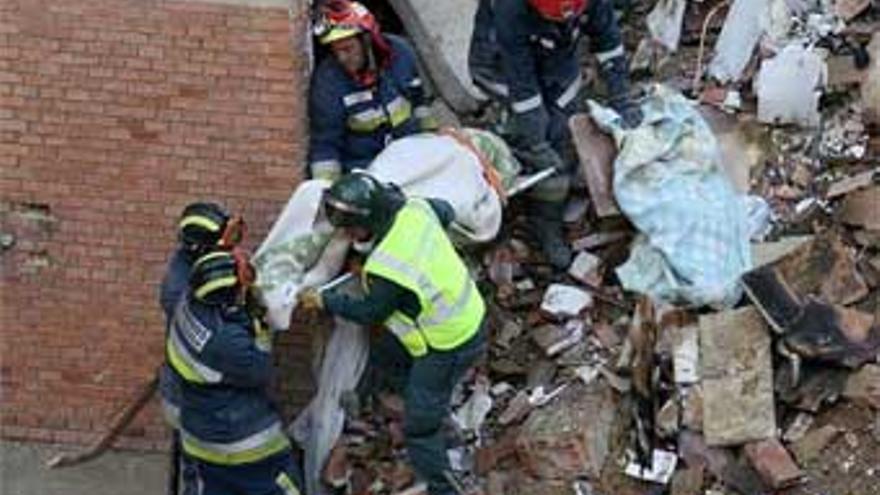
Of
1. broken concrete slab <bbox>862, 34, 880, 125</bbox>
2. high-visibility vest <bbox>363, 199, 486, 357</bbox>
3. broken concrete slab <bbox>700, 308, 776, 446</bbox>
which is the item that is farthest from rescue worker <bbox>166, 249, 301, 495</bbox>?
broken concrete slab <bbox>862, 34, 880, 125</bbox>

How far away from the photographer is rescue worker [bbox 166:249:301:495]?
9.38 meters

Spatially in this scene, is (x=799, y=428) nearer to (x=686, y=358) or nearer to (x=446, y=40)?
(x=686, y=358)

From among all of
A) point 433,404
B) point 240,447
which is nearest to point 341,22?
point 433,404

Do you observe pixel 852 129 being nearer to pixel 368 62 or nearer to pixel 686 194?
pixel 686 194

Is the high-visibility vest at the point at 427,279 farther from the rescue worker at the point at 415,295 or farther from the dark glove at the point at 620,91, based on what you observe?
the dark glove at the point at 620,91

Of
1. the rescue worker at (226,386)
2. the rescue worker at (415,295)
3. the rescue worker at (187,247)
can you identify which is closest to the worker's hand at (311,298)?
the rescue worker at (415,295)

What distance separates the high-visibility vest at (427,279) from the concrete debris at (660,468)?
1.05 metres

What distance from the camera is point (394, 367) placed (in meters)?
10.2

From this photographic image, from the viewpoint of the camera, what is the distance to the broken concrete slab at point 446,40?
11320mm

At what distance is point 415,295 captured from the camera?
9.37m

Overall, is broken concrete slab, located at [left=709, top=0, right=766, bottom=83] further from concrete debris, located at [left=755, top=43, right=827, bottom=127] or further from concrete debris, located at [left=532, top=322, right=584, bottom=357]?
concrete debris, located at [left=532, top=322, right=584, bottom=357]

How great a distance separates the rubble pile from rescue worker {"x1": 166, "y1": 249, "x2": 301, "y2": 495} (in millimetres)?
503

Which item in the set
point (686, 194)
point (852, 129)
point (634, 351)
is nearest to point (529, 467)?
point (634, 351)

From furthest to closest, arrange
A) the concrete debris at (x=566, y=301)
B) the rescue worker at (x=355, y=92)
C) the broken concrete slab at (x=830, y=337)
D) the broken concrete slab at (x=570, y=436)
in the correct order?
the concrete debris at (x=566, y=301), the rescue worker at (x=355, y=92), the broken concrete slab at (x=570, y=436), the broken concrete slab at (x=830, y=337)
